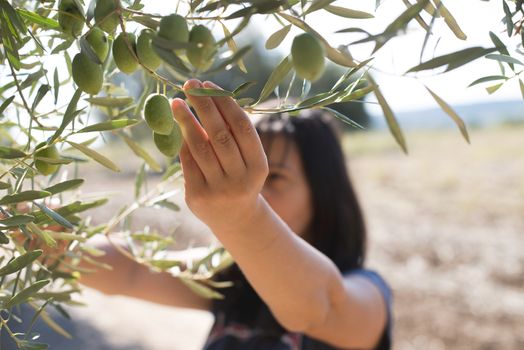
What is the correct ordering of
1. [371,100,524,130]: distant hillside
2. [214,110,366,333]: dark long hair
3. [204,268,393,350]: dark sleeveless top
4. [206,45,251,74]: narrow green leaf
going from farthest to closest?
[371,100,524,130]: distant hillside < [214,110,366,333]: dark long hair < [204,268,393,350]: dark sleeveless top < [206,45,251,74]: narrow green leaf

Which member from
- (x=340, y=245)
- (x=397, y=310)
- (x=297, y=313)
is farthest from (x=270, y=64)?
(x=297, y=313)

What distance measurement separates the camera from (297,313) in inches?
27.9

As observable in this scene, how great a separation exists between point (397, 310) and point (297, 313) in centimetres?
264

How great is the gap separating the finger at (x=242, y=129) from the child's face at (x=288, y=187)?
1.00 metres

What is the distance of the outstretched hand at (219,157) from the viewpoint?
37cm

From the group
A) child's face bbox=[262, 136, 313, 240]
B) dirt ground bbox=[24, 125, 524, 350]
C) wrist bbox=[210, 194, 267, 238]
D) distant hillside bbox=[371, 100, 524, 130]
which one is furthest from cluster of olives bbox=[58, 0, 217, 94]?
distant hillside bbox=[371, 100, 524, 130]

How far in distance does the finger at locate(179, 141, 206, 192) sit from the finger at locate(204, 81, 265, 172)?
0.14 feet

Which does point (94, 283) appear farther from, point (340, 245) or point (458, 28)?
point (458, 28)

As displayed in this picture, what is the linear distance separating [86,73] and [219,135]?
0.36 ft

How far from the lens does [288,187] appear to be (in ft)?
4.82

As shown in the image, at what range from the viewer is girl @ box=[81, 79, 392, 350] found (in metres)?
0.40

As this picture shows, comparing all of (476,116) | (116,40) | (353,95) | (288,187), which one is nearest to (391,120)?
(353,95)

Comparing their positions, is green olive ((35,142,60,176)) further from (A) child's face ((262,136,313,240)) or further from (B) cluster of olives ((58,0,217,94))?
(A) child's face ((262,136,313,240))

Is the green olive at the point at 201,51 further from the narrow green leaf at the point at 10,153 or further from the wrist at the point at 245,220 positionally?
the wrist at the point at 245,220
